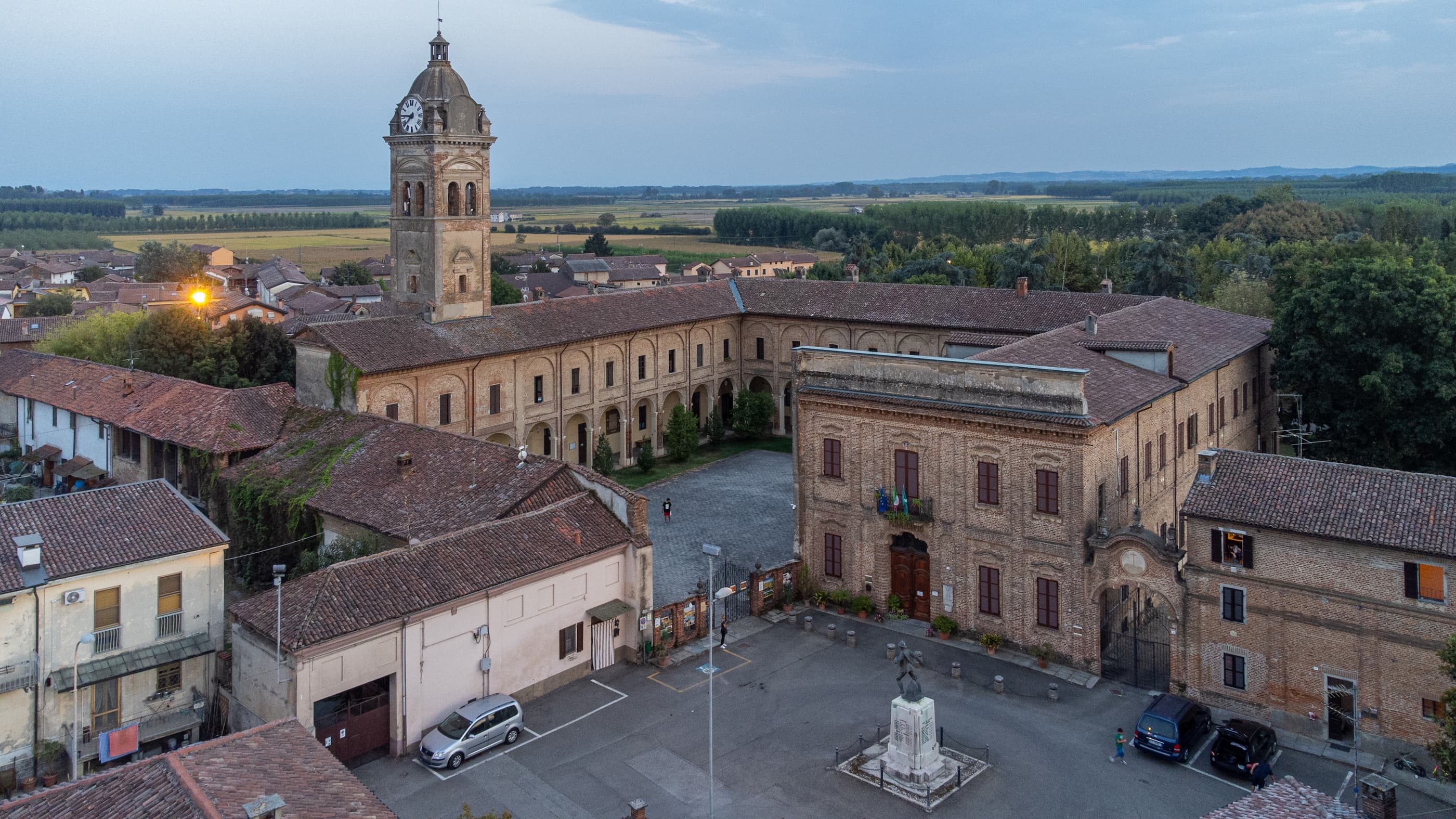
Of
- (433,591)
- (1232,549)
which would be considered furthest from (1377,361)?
(433,591)

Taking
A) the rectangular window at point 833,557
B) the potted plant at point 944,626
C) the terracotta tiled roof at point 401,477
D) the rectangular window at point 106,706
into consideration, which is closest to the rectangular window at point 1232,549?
the potted plant at point 944,626

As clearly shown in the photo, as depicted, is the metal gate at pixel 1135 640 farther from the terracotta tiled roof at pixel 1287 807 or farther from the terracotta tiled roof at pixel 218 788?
the terracotta tiled roof at pixel 218 788

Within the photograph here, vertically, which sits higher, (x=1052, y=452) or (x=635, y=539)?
(x=1052, y=452)

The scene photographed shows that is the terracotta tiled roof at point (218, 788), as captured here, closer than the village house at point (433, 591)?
Yes

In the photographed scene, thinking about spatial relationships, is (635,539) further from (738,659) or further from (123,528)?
(123,528)

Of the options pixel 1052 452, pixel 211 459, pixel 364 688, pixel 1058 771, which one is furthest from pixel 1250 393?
pixel 211 459

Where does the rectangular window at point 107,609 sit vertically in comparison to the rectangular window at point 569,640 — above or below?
above
